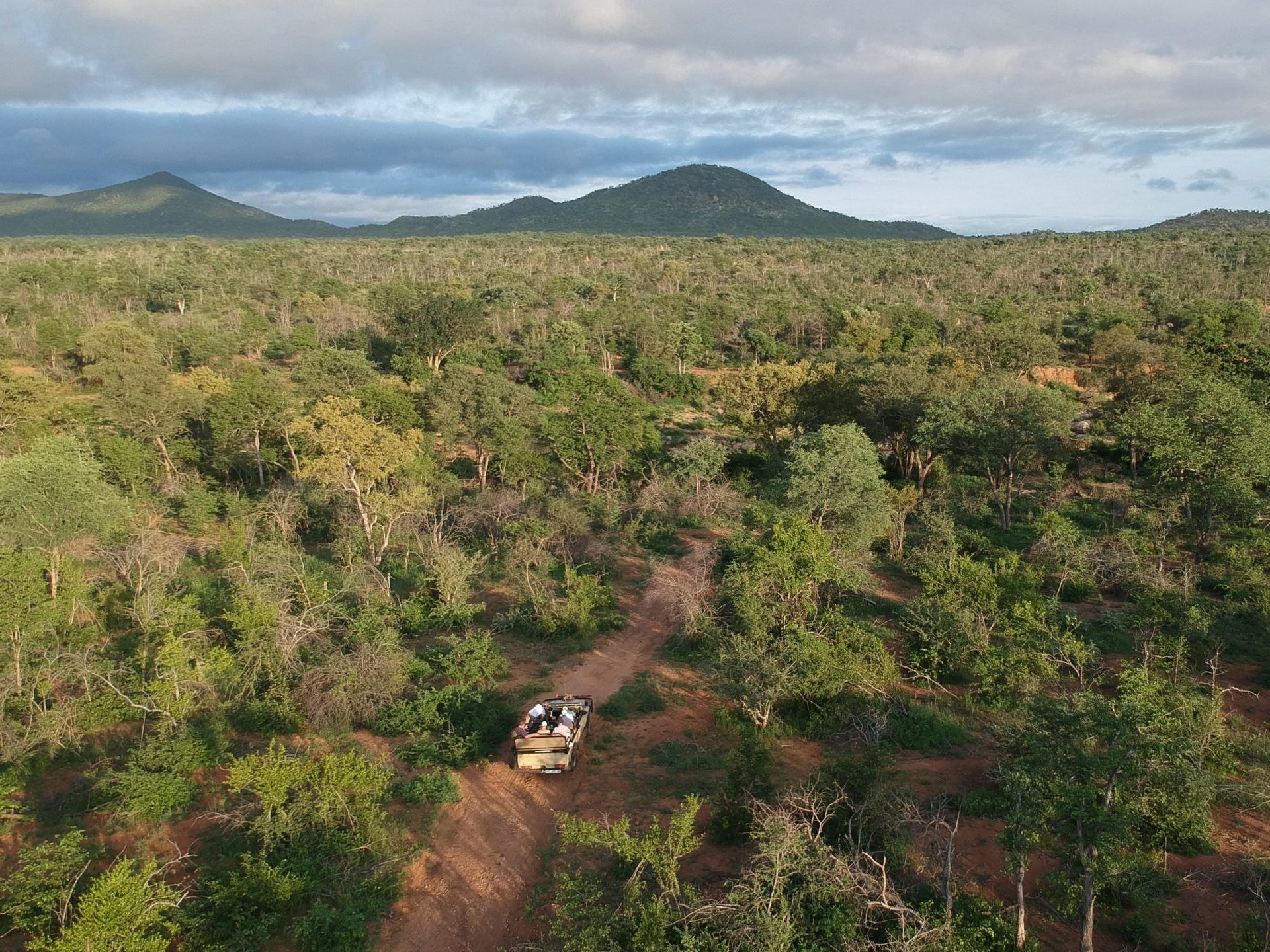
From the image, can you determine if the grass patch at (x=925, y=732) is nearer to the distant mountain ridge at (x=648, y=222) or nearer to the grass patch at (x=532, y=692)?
the grass patch at (x=532, y=692)

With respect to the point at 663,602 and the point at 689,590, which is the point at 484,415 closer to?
the point at 663,602

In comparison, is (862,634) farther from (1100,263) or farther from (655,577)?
(1100,263)

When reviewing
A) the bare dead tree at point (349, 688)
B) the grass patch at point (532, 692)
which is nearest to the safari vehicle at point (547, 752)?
the grass patch at point (532, 692)

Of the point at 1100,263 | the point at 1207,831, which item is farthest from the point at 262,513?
the point at 1100,263

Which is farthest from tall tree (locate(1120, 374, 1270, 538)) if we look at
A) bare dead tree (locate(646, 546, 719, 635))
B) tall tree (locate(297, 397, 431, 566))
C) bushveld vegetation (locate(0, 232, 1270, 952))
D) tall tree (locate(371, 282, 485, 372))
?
tall tree (locate(371, 282, 485, 372))

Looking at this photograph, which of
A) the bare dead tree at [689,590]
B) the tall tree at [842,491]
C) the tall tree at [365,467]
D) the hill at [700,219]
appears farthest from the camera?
the hill at [700,219]

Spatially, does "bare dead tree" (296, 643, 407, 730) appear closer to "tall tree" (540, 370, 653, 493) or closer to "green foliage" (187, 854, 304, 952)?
"green foliage" (187, 854, 304, 952)

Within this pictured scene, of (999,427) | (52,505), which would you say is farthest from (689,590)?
(52,505)
